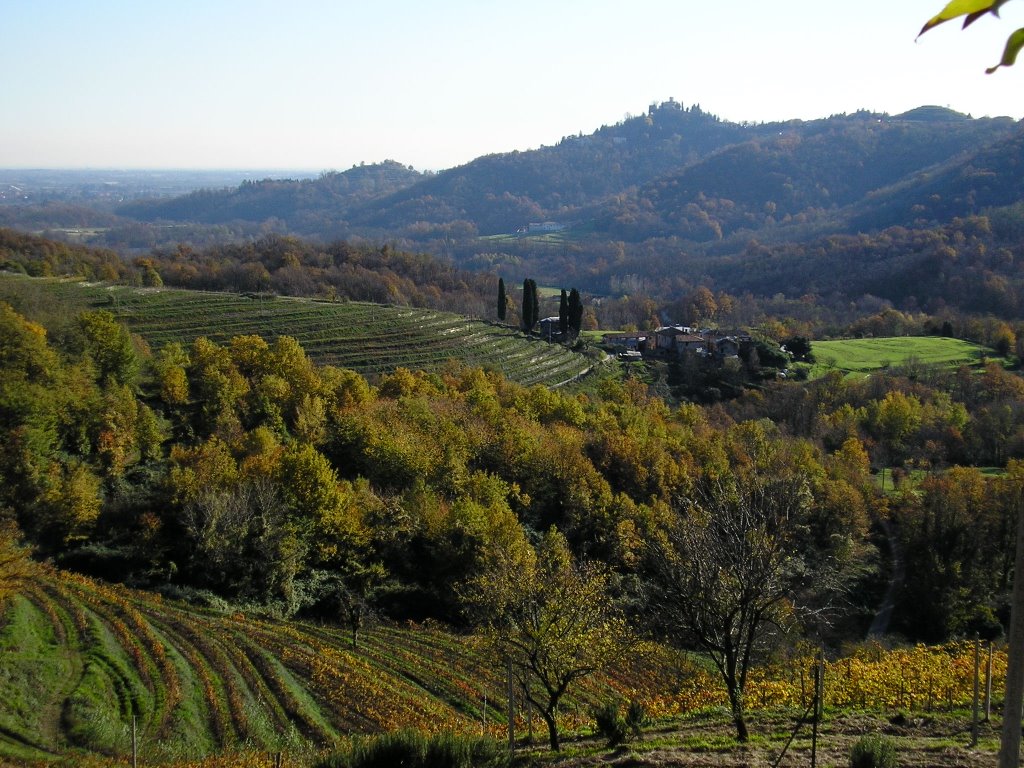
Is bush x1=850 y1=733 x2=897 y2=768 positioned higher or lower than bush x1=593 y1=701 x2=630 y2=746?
higher

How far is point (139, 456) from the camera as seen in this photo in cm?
3416

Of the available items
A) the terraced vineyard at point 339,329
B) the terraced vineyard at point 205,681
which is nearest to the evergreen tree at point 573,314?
the terraced vineyard at point 339,329

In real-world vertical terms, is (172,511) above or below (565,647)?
below

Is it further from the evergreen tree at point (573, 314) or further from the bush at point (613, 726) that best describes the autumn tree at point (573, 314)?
the bush at point (613, 726)

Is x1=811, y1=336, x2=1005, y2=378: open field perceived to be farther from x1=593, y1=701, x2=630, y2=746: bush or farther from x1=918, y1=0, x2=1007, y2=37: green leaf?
x1=918, y1=0, x2=1007, y2=37: green leaf

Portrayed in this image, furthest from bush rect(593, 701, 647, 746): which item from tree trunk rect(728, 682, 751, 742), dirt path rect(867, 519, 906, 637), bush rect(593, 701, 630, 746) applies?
dirt path rect(867, 519, 906, 637)

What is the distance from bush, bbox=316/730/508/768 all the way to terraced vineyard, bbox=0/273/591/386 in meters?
49.5

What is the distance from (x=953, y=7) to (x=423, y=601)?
31.1 metres

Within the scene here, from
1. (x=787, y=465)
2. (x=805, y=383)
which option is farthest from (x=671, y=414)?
(x=805, y=383)

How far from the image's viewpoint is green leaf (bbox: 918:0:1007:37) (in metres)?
1.64

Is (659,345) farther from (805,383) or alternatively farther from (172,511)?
(172,511)

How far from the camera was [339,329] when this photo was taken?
6794cm

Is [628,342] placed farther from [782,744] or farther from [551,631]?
[782,744]

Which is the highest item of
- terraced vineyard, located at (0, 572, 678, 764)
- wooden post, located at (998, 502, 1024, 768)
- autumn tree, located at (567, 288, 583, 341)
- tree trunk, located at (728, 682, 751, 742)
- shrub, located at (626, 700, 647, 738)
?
wooden post, located at (998, 502, 1024, 768)
